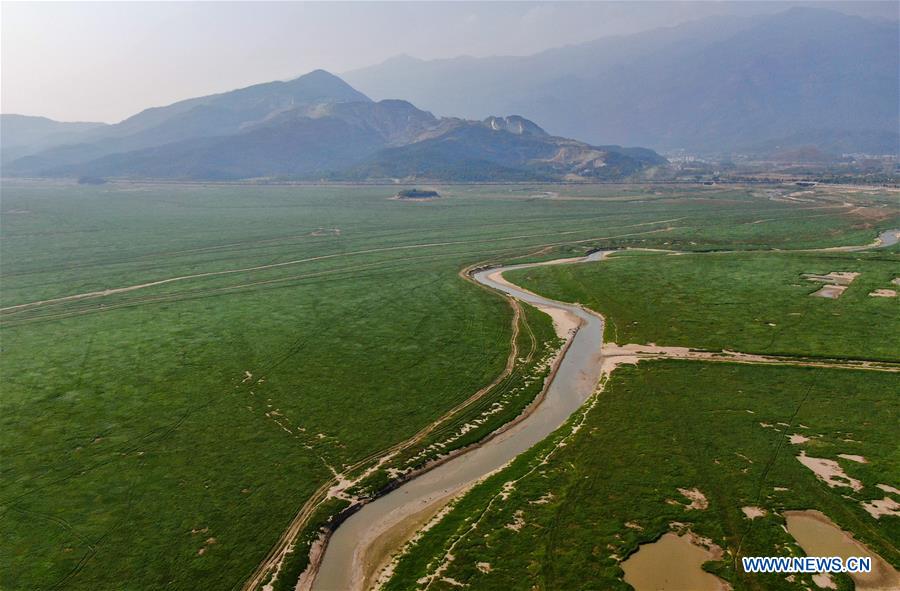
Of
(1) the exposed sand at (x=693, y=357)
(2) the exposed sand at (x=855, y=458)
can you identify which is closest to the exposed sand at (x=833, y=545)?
(2) the exposed sand at (x=855, y=458)

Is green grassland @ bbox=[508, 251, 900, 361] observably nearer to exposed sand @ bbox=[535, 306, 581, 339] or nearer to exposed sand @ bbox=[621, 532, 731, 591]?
exposed sand @ bbox=[535, 306, 581, 339]

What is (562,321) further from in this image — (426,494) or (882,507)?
(882,507)

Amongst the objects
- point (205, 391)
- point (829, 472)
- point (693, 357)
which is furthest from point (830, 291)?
point (205, 391)

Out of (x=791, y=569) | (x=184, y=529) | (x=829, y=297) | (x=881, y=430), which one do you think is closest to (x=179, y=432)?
(x=184, y=529)

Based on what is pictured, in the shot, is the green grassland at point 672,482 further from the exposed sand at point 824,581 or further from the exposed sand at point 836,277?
the exposed sand at point 836,277

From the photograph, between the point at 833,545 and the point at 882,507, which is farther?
the point at 882,507

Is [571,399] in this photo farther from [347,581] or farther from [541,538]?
[347,581]
